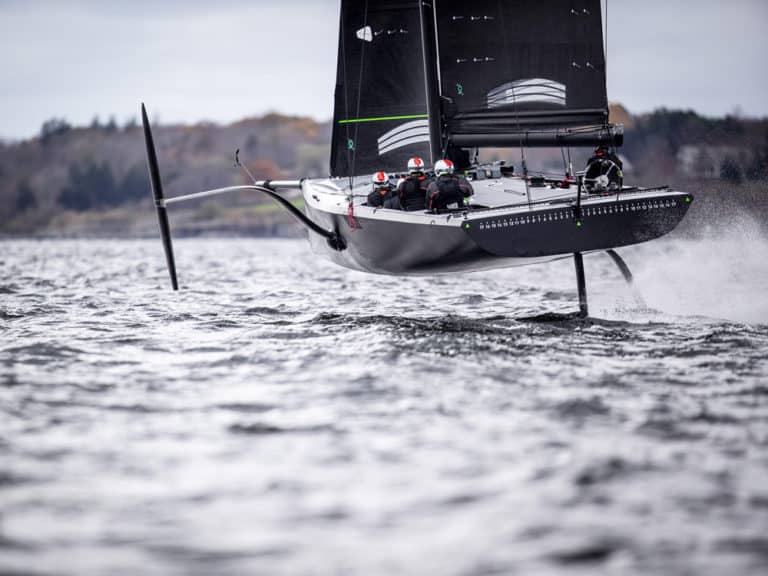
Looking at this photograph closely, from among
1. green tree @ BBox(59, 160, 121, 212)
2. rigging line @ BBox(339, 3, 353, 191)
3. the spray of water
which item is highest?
green tree @ BBox(59, 160, 121, 212)

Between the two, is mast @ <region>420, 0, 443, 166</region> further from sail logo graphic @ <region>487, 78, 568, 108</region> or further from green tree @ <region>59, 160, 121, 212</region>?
green tree @ <region>59, 160, 121, 212</region>

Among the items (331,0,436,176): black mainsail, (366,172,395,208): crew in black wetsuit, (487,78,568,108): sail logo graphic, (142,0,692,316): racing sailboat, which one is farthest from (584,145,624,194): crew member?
(331,0,436,176): black mainsail

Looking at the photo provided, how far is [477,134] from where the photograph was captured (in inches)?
575

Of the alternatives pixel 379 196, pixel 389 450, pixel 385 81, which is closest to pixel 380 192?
pixel 379 196

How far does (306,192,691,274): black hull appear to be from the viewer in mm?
11977

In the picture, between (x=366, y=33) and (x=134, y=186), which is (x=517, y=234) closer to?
(x=366, y=33)

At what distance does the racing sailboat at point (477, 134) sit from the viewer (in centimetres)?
1238

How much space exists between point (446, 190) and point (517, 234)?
1224 millimetres

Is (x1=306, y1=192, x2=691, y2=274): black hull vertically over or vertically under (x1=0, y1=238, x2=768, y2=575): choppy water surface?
over

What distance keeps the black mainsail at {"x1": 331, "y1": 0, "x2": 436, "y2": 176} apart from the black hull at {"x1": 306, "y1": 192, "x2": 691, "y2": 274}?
10.4ft

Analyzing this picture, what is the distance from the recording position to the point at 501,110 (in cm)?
1448

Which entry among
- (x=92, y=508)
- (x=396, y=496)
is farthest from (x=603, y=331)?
(x=92, y=508)

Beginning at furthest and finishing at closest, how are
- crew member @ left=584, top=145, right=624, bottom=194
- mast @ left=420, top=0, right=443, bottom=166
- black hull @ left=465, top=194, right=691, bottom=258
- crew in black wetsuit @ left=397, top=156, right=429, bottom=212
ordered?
A: mast @ left=420, top=0, right=443, bottom=166 → crew member @ left=584, top=145, right=624, bottom=194 → crew in black wetsuit @ left=397, top=156, right=429, bottom=212 → black hull @ left=465, top=194, right=691, bottom=258

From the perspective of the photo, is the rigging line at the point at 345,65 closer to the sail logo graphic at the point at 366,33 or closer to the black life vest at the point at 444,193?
the sail logo graphic at the point at 366,33
